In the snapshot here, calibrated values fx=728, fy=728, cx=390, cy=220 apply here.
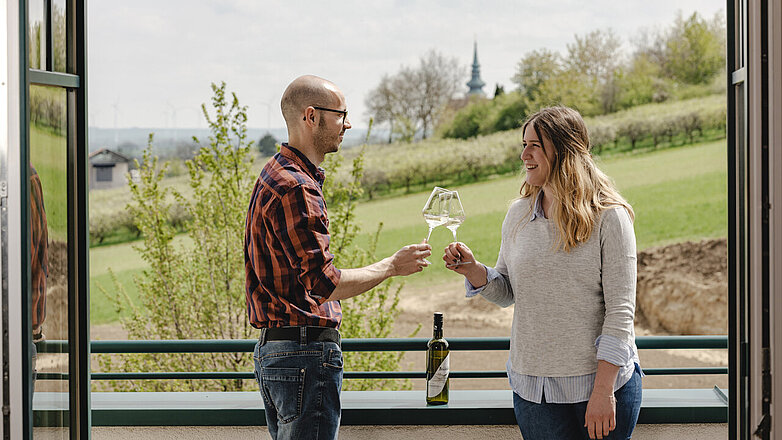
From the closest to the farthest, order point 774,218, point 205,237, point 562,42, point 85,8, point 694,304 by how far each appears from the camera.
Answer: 1. point 774,218
2. point 85,8
3. point 205,237
4. point 694,304
5. point 562,42

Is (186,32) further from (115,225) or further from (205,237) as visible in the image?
(205,237)

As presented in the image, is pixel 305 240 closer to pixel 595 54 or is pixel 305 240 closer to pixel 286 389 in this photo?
pixel 286 389

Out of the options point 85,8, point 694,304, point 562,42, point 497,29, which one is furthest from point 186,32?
point 85,8

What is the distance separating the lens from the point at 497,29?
58.2 feet

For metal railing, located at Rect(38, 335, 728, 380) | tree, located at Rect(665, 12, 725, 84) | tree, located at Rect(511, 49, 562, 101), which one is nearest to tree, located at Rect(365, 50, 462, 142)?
tree, located at Rect(511, 49, 562, 101)

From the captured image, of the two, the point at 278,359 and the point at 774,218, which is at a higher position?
the point at 774,218

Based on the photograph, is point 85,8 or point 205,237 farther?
point 205,237

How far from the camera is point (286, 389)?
168 centimetres

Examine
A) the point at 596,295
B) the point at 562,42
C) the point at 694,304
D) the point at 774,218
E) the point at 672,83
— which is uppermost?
the point at 562,42

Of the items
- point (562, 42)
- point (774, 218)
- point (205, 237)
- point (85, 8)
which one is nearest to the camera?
point (774, 218)

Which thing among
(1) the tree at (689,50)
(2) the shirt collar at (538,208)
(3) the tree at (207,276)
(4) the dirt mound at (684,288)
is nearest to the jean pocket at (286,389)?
(2) the shirt collar at (538,208)

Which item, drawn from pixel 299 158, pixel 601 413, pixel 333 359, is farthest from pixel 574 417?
pixel 299 158

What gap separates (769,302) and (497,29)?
1712 cm

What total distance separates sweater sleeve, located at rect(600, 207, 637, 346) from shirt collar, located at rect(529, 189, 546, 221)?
17 centimetres
